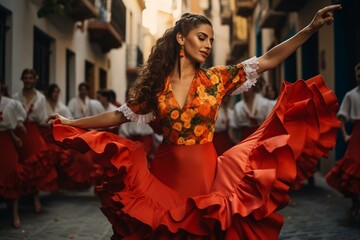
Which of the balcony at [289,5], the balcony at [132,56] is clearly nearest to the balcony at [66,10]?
the balcony at [289,5]

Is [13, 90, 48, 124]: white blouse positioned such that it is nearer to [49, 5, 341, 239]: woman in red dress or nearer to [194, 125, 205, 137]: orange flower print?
[49, 5, 341, 239]: woman in red dress

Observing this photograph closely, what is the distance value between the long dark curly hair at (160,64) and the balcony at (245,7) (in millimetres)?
20509

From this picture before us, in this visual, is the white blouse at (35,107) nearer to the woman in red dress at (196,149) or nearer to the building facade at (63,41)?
the building facade at (63,41)

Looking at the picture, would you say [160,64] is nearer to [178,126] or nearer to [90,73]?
[178,126]

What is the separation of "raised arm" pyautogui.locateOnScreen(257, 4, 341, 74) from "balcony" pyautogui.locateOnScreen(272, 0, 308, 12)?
33.7 feet

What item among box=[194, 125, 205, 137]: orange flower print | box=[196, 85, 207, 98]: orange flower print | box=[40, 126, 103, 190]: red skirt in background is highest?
box=[196, 85, 207, 98]: orange flower print

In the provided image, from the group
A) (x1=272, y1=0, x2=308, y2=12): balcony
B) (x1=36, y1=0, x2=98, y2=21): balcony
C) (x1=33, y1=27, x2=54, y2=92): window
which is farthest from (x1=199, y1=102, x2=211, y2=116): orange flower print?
(x1=272, y1=0, x2=308, y2=12): balcony

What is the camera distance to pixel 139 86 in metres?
3.73

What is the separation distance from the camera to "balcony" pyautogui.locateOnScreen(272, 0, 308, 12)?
13858 mm

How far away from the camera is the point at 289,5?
14125mm

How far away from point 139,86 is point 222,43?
39084 mm

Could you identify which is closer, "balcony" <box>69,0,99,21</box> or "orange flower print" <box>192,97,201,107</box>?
"orange flower print" <box>192,97,201,107</box>

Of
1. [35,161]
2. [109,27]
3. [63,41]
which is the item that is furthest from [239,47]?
[35,161]

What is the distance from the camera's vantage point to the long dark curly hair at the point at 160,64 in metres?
3.62
